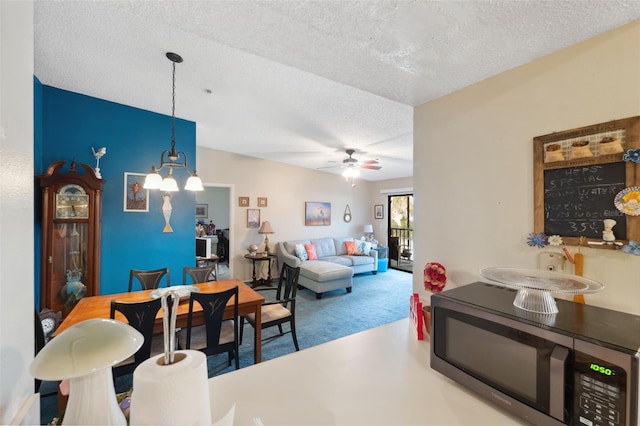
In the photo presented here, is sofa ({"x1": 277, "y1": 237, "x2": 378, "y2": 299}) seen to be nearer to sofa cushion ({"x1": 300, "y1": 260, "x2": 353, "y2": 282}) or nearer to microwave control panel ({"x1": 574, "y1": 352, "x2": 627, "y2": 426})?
sofa cushion ({"x1": 300, "y1": 260, "x2": 353, "y2": 282})

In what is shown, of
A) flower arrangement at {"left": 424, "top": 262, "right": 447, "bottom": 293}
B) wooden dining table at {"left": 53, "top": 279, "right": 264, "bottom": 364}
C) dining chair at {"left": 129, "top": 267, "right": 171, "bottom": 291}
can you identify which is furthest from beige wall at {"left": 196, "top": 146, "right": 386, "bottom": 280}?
flower arrangement at {"left": 424, "top": 262, "right": 447, "bottom": 293}

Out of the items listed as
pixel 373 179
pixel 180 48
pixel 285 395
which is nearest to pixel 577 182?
pixel 285 395

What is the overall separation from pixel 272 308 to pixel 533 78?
280cm

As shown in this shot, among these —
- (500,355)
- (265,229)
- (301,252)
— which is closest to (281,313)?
(500,355)

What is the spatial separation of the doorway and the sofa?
117 cm

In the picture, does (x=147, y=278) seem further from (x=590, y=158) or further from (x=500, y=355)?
(x=590, y=158)

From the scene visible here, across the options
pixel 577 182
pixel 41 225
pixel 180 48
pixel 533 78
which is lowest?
pixel 41 225

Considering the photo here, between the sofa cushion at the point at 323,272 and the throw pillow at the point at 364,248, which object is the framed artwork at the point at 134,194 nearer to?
the sofa cushion at the point at 323,272

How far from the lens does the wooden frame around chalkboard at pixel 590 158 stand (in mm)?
849

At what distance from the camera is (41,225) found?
9.20 ft

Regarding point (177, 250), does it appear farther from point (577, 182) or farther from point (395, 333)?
point (577, 182)

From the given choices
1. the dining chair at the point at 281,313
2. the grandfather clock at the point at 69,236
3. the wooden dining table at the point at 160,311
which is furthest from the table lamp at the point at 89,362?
the grandfather clock at the point at 69,236

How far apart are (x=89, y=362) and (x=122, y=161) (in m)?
3.80

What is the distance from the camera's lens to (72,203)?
2.96 meters
